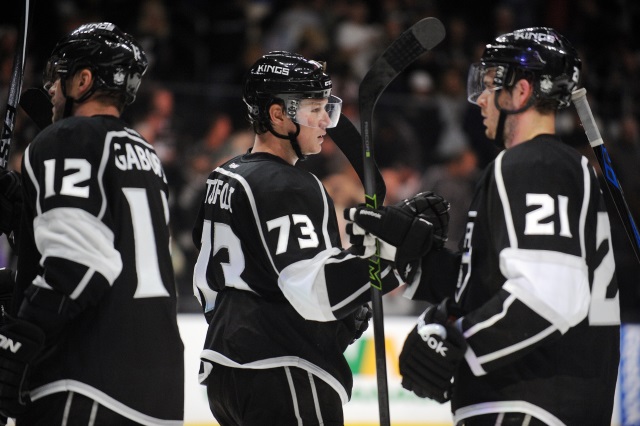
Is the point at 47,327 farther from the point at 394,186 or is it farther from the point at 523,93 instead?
the point at 394,186

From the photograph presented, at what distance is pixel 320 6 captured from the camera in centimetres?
841

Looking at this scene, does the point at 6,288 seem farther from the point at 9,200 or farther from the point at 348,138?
the point at 348,138

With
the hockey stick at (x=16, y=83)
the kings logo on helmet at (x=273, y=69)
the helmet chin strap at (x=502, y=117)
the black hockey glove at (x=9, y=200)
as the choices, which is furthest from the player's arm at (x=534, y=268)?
the hockey stick at (x=16, y=83)

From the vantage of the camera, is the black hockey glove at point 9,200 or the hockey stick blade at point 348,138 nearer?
the black hockey glove at point 9,200

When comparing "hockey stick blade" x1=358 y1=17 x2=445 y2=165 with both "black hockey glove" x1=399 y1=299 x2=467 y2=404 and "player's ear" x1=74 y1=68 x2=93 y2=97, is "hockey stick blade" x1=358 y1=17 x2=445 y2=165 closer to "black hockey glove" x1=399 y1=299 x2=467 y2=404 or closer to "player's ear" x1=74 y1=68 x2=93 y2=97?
"black hockey glove" x1=399 y1=299 x2=467 y2=404

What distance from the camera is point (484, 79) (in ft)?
9.57

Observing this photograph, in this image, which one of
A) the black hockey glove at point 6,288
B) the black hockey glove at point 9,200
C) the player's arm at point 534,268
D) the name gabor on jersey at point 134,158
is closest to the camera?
the player's arm at point 534,268

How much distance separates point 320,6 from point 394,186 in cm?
206

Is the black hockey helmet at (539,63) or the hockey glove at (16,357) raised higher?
the black hockey helmet at (539,63)

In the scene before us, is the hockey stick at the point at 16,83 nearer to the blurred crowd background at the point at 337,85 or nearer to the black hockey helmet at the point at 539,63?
the black hockey helmet at the point at 539,63

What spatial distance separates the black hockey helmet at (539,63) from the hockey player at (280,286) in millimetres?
476

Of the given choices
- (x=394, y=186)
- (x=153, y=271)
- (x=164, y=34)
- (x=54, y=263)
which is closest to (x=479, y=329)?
(x=153, y=271)

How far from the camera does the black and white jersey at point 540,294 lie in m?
2.47

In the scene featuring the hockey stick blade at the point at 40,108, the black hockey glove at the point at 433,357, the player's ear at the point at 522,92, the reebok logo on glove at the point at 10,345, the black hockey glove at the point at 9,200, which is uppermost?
the hockey stick blade at the point at 40,108
